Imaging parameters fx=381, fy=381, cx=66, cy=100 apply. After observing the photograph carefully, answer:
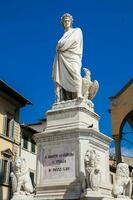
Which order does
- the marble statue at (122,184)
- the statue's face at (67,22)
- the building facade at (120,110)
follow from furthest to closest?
the building facade at (120,110)
the statue's face at (67,22)
the marble statue at (122,184)

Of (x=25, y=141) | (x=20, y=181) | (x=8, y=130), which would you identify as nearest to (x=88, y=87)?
(x=20, y=181)

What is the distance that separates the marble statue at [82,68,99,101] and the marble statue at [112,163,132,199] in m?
2.47

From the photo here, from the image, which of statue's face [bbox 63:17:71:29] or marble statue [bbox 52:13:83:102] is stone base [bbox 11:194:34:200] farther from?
statue's face [bbox 63:17:71:29]

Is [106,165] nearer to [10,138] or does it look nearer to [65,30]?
[65,30]

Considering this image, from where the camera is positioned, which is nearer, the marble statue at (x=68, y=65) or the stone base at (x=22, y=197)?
the stone base at (x=22, y=197)

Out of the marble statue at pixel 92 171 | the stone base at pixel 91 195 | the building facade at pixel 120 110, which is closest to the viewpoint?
the stone base at pixel 91 195

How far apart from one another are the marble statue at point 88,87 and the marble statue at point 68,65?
8.3 inches

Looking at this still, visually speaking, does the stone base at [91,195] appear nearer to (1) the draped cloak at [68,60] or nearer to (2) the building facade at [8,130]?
(1) the draped cloak at [68,60]

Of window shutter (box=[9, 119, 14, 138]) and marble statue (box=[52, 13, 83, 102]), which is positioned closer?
marble statue (box=[52, 13, 83, 102])

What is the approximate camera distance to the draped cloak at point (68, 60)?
1185cm

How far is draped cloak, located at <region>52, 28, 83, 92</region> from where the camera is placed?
11852mm

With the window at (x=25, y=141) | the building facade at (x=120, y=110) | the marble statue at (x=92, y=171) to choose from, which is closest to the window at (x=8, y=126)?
the window at (x=25, y=141)

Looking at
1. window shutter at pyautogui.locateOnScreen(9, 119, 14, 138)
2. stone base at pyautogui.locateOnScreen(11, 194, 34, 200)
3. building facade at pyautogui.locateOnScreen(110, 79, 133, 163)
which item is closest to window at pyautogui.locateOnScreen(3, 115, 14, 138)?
window shutter at pyautogui.locateOnScreen(9, 119, 14, 138)

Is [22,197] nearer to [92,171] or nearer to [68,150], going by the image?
[68,150]
